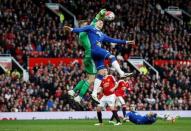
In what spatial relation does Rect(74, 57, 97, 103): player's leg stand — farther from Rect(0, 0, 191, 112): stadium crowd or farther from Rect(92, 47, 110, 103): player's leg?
Rect(0, 0, 191, 112): stadium crowd

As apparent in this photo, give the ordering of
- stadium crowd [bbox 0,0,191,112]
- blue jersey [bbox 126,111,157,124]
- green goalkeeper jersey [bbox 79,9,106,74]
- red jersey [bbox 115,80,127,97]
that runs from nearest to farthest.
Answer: green goalkeeper jersey [bbox 79,9,106,74] < blue jersey [bbox 126,111,157,124] < red jersey [bbox 115,80,127,97] < stadium crowd [bbox 0,0,191,112]

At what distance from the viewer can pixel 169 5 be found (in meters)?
53.4

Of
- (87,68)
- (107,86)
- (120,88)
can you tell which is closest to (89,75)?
(87,68)

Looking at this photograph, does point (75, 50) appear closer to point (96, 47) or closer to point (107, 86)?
point (107, 86)

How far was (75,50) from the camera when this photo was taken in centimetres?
4094

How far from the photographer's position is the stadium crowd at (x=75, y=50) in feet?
119

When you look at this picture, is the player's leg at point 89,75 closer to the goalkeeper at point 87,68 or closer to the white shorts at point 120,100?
the goalkeeper at point 87,68

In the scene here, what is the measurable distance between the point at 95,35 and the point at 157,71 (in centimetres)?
2087

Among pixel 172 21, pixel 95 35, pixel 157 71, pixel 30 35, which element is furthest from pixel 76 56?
pixel 95 35

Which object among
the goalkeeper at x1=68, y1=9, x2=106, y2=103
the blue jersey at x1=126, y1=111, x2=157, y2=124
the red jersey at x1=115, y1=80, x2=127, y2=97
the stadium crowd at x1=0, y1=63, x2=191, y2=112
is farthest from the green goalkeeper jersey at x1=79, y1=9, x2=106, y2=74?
the stadium crowd at x1=0, y1=63, x2=191, y2=112

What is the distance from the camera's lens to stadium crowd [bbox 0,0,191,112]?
3622 centimetres

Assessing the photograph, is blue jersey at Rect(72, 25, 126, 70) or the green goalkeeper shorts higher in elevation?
blue jersey at Rect(72, 25, 126, 70)

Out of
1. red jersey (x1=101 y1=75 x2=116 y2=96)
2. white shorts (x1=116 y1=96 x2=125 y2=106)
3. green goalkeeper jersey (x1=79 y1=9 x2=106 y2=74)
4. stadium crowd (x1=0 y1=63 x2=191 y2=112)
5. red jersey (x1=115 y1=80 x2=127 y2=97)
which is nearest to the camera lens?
green goalkeeper jersey (x1=79 y1=9 x2=106 y2=74)

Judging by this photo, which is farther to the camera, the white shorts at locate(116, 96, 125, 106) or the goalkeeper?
the white shorts at locate(116, 96, 125, 106)
